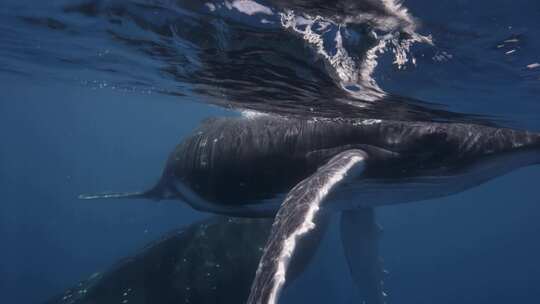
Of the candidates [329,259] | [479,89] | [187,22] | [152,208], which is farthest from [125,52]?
[152,208]

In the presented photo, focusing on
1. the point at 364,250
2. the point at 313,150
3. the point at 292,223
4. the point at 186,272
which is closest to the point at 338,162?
the point at 313,150

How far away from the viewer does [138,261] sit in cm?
1263

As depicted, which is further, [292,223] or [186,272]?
[186,272]

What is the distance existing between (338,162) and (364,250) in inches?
239

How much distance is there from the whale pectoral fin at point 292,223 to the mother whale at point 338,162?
24mm

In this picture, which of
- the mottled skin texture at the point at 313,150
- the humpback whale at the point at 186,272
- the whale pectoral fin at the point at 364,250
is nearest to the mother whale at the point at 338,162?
the mottled skin texture at the point at 313,150

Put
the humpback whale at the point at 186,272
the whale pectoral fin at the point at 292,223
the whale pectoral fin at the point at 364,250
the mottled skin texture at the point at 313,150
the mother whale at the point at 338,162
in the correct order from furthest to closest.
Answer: the whale pectoral fin at the point at 364,250 → the humpback whale at the point at 186,272 → the mottled skin texture at the point at 313,150 → the mother whale at the point at 338,162 → the whale pectoral fin at the point at 292,223

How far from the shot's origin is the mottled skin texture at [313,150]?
788cm

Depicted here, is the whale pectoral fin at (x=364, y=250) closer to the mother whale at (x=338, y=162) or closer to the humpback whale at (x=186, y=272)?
the humpback whale at (x=186, y=272)

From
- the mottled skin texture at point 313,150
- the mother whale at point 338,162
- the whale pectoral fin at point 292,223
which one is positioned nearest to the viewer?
the whale pectoral fin at point 292,223

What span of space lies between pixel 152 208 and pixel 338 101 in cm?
4847

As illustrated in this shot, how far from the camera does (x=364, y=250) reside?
12.7m

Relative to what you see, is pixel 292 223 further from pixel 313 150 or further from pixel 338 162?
pixel 313 150

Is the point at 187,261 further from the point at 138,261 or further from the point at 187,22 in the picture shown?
the point at 187,22
